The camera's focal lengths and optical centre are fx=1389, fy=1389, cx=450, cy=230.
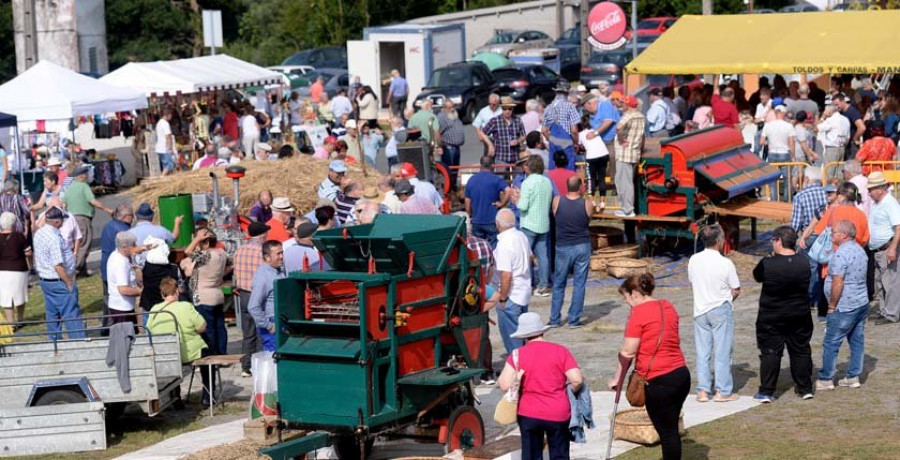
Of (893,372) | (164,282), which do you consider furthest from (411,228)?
(893,372)

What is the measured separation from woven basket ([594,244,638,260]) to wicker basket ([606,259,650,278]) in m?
0.17

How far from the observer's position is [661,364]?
31.9 feet

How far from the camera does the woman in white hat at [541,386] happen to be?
30.4ft

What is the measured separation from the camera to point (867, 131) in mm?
22641

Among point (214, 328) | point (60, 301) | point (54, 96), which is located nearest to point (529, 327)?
point (214, 328)

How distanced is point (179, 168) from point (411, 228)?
680 inches

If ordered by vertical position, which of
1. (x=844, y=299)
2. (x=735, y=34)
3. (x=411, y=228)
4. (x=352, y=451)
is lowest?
(x=352, y=451)

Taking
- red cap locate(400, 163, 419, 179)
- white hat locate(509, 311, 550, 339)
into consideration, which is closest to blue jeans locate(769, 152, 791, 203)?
red cap locate(400, 163, 419, 179)

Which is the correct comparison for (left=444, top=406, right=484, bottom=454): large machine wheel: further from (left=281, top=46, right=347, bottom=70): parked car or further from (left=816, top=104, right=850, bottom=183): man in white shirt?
(left=281, top=46, right=347, bottom=70): parked car

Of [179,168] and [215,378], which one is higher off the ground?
[179,168]

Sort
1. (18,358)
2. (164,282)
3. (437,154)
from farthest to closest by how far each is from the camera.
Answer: (437,154) → (164,282) → (18,358)

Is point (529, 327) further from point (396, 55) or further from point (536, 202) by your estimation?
point (396, 55)

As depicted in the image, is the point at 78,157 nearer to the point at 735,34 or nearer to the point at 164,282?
the point at 735,34

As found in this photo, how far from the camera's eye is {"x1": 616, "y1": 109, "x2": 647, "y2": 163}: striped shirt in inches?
714
